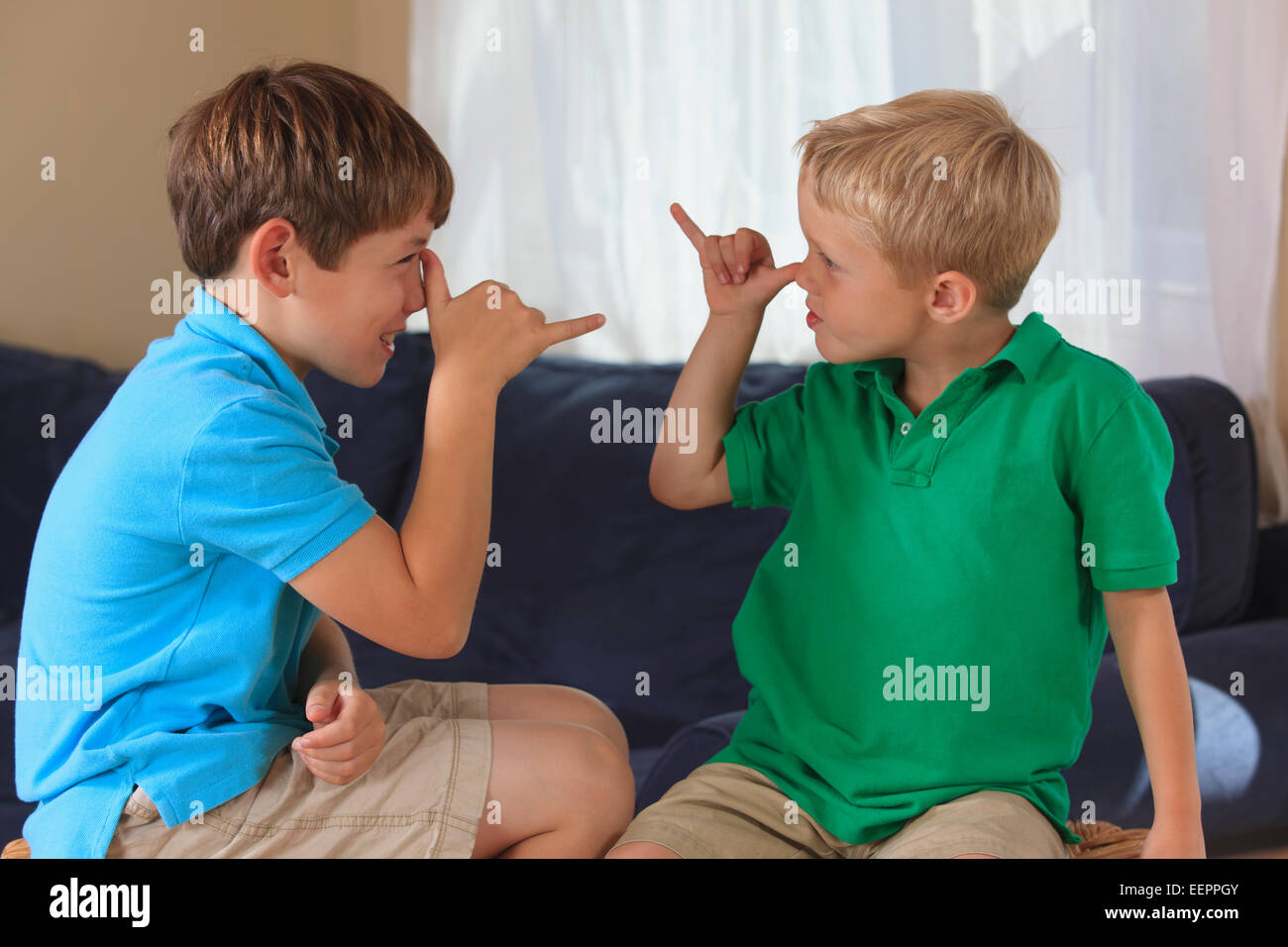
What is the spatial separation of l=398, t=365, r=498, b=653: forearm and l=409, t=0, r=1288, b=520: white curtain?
1.57 m

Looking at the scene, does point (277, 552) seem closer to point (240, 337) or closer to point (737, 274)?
point (240, 337)

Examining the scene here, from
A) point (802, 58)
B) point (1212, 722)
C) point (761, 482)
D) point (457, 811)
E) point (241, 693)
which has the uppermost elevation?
point (802, 58)

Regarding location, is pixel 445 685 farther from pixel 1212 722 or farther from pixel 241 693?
pixel 1212 722

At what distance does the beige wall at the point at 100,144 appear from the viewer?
8.28 feet

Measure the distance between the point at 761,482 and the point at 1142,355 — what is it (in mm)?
1705

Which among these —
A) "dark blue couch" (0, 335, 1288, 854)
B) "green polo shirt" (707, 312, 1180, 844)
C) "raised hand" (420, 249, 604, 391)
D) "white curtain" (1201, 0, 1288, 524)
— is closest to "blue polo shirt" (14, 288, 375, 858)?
"raised hand" (420, 249, 604, 391)

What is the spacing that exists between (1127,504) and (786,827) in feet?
1.44

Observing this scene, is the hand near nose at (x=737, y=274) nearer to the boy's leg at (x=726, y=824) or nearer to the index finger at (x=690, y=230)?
the index finger at (x=690, y=230)

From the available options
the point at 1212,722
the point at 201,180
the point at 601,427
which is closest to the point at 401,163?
the point at 201,180

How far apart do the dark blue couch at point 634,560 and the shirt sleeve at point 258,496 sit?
3.31 feet

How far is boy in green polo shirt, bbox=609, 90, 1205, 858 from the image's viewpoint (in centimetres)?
107

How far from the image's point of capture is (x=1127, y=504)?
1.07m

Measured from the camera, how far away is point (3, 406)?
231cm

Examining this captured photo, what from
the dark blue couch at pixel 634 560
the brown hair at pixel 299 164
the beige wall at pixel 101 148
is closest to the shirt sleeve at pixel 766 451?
the brown hair at pixel 299 164
